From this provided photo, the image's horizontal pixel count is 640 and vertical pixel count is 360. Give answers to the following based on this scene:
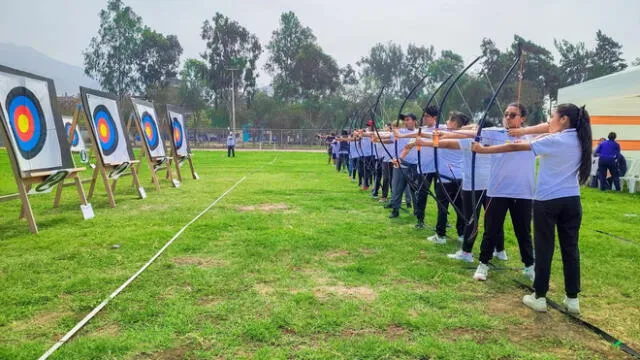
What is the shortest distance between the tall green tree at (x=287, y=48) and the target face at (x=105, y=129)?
55144 millimetres

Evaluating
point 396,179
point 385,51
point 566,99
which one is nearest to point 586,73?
point 385,51

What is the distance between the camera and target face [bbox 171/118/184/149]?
13.2 meters

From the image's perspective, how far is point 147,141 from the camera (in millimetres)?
10961

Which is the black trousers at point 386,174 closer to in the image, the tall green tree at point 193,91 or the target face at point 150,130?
the target face at point 150,130

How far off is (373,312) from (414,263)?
1.54 metres

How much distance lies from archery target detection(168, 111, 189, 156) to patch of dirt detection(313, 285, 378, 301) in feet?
32.4

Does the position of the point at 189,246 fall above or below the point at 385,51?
below

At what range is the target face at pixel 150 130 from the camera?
11289mm

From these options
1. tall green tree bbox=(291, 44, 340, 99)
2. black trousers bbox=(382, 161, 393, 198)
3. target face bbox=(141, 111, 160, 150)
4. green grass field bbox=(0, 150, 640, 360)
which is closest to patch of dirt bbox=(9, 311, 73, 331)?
Result: green grass field bbox=(0, 150, 640, 360)

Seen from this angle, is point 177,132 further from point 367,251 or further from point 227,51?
point 227,51

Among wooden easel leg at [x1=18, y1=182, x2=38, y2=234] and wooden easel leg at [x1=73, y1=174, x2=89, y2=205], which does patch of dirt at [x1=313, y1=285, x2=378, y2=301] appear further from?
wooden easel leg at [x1=73, y1=174, x2=89, y2=205]

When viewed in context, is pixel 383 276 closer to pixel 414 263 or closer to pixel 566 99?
pixel 414 263

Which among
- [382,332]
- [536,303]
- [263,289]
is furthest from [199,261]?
[536,303]

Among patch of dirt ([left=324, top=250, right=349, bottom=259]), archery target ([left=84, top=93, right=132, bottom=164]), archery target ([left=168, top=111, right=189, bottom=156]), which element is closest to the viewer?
patch of dirt ([left=324, top=250, right=349, bottom=259])
